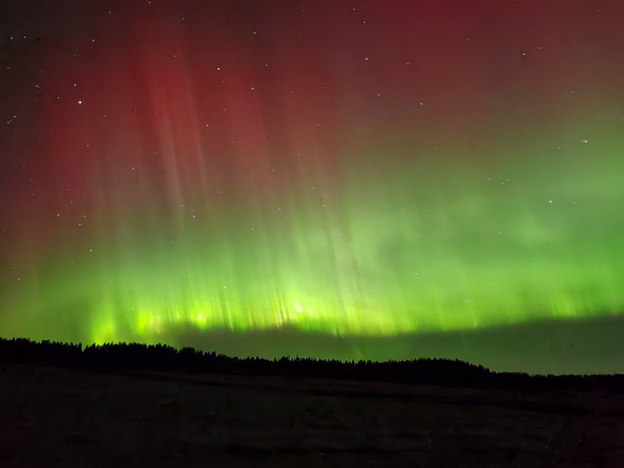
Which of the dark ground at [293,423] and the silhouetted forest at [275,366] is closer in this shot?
the dark ground at [293,423]

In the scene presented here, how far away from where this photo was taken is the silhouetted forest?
9.98ft

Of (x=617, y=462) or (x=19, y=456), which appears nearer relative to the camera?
(x=617, y=462)

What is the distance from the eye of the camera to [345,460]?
7.38ft

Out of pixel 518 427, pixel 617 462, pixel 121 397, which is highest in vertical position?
pixel 121 397

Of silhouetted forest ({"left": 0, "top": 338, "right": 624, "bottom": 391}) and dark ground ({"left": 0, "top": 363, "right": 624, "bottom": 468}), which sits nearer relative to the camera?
dark ground ({"left": 0, "top": 363, "right": 624, "bottom": 468})

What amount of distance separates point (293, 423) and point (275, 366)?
0.90 m

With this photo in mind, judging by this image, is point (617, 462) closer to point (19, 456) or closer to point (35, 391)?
point (19, 456)

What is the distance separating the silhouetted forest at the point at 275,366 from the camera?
9.98ft

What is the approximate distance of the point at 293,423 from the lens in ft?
8.09

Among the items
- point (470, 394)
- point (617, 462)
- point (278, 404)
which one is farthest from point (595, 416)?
point (278, 404)

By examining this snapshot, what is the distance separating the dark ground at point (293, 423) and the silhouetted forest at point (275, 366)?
0.58ft

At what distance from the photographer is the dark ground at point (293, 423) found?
228 centimetres

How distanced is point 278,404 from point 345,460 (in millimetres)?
482

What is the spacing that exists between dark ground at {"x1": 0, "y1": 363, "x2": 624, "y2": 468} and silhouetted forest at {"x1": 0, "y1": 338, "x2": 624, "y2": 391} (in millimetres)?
178
